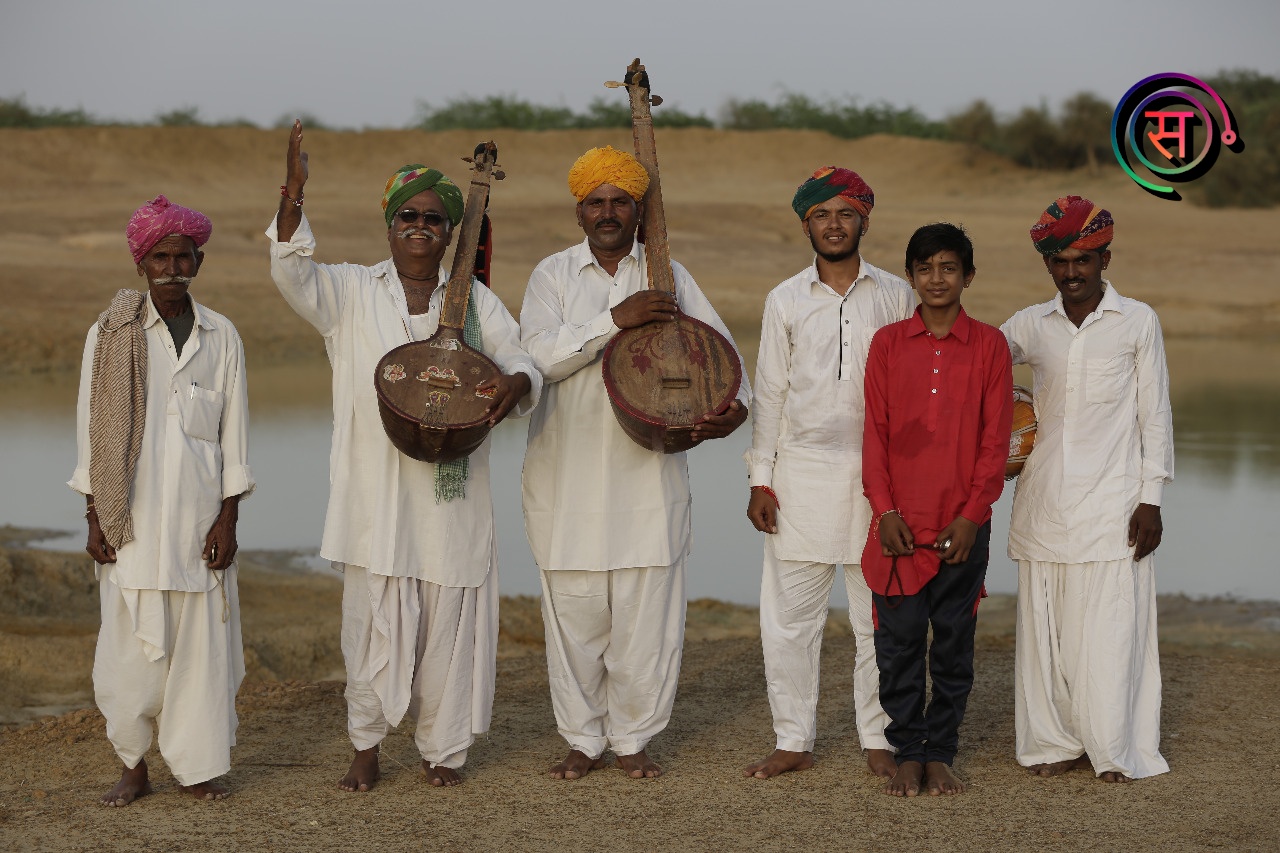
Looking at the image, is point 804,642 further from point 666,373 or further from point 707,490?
point 707,490

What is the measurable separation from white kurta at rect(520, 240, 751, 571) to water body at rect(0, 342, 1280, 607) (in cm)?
367

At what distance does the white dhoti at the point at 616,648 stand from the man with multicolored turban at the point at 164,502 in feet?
3.47

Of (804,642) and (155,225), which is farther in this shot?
(804,642)

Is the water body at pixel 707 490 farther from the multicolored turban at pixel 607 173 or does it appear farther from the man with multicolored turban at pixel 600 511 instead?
the multicolored turban at pixel 607 173

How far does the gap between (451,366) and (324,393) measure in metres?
10.9

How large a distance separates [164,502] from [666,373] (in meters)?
1.58

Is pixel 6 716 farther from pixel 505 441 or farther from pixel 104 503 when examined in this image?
pixel 505 441

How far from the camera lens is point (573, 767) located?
4965 mm

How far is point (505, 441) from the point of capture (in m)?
13.0

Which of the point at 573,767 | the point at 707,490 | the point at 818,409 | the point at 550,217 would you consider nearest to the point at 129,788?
the point at 573,767

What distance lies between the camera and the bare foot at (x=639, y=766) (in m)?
4.97

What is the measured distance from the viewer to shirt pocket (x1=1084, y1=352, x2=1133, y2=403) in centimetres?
484

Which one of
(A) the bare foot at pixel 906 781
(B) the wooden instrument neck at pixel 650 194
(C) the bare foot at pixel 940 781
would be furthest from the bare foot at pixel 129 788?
(C) the bare foot at pixel 940 781

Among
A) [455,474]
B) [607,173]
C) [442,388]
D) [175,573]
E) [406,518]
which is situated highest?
[607,173]
